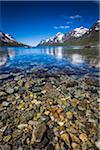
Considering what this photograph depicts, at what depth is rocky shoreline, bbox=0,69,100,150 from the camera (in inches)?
172

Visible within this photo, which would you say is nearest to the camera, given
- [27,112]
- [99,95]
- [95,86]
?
[27,112]

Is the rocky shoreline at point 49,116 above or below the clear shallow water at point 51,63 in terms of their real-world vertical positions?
below

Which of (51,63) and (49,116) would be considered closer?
(49,116)

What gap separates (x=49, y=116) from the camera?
562 centimetres

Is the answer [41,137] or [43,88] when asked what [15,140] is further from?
[43,88]

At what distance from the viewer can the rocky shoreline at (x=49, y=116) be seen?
436 centimetres

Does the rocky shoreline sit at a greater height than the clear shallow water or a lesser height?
lesser

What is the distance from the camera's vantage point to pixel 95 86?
28.0 feet

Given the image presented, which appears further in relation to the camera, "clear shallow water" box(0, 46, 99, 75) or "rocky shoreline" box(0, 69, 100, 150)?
"clear shallow water" box(0, 46, 99, 75)

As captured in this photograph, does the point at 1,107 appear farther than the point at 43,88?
No

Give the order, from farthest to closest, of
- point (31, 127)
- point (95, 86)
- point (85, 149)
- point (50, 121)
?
1. point (95, 86)
2. point (50, 121)
3. point (31, 127)
4. point (85, 149)

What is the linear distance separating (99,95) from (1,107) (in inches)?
160

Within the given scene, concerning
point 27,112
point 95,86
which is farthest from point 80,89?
point 27,112

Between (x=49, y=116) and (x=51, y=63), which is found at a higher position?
(x=51, y=63)
